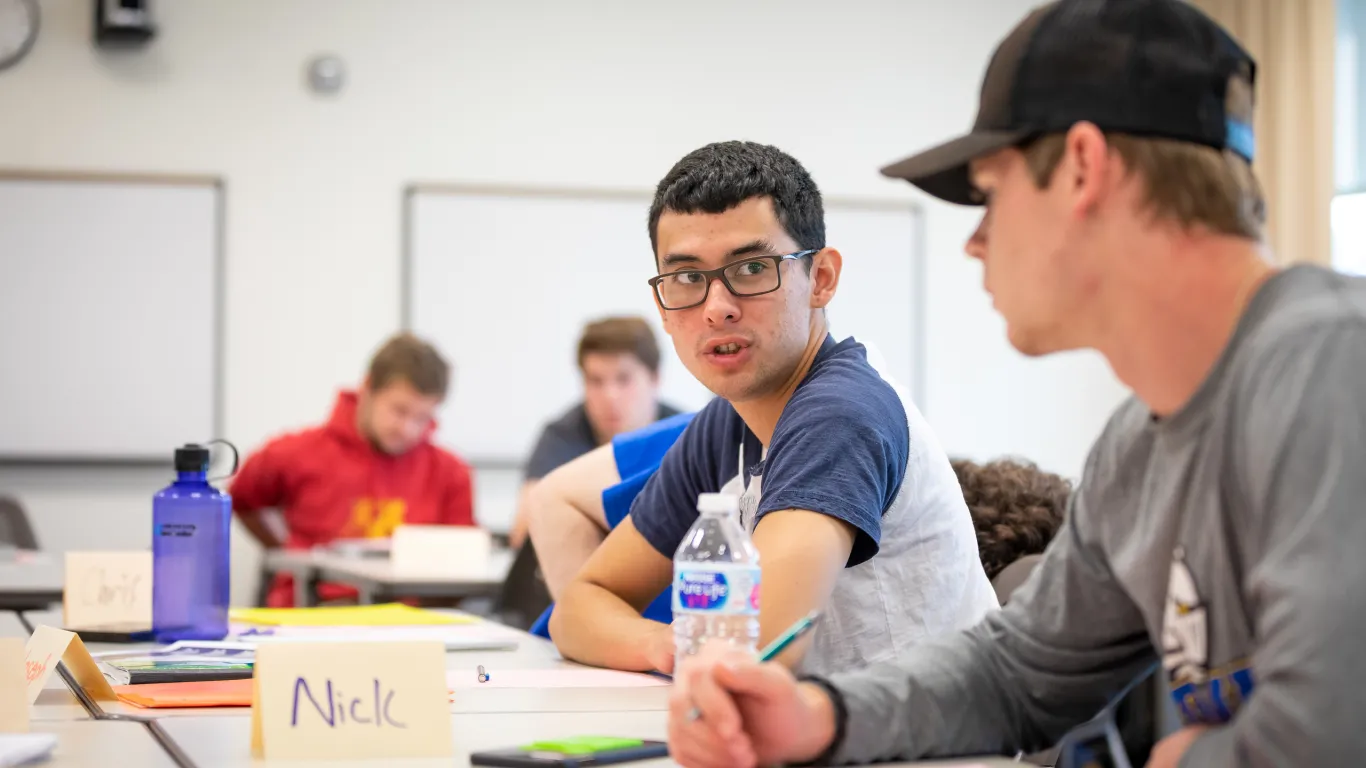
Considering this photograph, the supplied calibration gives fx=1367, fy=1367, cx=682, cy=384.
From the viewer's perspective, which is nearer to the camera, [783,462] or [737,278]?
[783,462]

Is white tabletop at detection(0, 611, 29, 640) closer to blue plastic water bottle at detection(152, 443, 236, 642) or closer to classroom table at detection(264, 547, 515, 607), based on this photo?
blue plastic water bottle at detection(152, 443, 236, 642)

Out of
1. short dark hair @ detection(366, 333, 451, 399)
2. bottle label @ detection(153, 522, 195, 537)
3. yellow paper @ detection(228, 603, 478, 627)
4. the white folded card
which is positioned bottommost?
the white folded card

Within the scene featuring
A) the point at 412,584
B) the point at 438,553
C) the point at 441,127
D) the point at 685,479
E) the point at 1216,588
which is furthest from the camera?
the point at 441,127

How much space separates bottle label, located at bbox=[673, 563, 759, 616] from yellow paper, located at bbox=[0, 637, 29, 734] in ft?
1.98

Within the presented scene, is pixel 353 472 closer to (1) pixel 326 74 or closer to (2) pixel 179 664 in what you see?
(1) pixel 326 74

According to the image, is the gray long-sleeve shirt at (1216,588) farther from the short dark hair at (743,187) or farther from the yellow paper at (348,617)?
the yellow paper at (348,617)

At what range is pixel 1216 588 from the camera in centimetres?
93

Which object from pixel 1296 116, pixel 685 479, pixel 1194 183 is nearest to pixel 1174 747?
pixel 1194 183

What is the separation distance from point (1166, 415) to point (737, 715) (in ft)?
1.25

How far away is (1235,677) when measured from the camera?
0.94 metres

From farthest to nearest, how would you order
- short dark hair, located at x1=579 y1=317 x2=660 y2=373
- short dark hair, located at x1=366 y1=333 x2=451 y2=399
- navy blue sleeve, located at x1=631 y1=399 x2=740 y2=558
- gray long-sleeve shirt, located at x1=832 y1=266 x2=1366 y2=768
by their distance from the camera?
1. short dark hair, located at x1=366 y1=333 x2=451 y2=399
2. short dark hair, located at x1=579 y1=317 x2=660 y2=373
3. navy blue sleeve, located at x1=631 y1=399 x2=740 y2=558
4. gray long-sleeve shirt, located at x1=832 y1=266 x2=1366 y2=768

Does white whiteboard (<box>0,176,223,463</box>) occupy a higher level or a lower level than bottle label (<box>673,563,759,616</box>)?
higher

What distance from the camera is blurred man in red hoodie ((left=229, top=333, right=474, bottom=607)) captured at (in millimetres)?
4641

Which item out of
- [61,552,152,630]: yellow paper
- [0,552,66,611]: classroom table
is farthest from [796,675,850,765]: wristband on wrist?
[0,552,66,611]: classroom table
